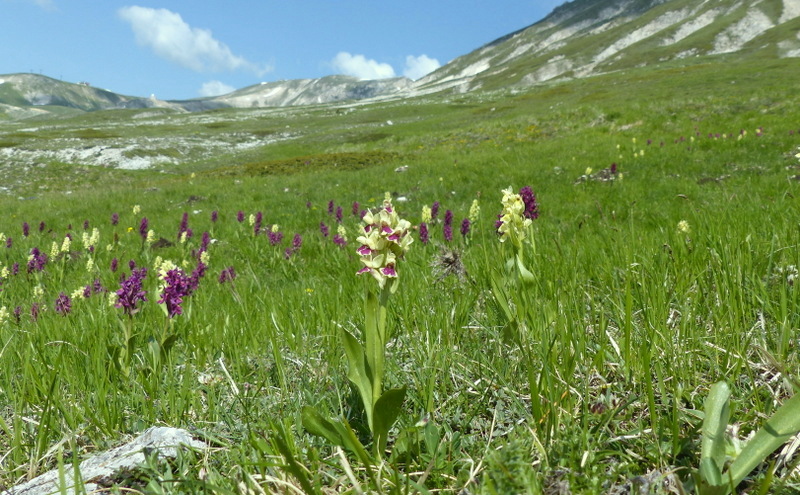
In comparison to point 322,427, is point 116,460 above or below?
below

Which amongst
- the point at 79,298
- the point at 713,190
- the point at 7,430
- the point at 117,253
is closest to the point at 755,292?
the point at 7,430

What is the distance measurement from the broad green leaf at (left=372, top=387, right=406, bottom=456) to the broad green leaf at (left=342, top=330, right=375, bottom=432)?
0.06 m

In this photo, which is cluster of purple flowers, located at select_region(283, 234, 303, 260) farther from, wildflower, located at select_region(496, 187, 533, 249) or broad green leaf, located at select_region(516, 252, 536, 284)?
broad green leaf, located at select_region(516, 252, 536, 284)

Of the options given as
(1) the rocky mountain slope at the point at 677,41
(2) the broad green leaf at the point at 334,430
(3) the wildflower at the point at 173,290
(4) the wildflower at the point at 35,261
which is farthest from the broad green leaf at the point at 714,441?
(1) the rocky mountain slope at the point at 677,41

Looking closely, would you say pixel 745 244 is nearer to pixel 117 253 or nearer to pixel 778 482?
pixel 778 482

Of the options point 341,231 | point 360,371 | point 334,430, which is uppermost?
point 360,371

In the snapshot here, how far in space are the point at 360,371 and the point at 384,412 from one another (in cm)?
20

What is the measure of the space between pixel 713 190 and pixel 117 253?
11.4 meters

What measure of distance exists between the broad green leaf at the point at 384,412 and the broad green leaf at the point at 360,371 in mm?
63

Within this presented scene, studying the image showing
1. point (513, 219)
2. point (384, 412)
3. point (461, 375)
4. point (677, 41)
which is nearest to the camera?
point (384, 412)

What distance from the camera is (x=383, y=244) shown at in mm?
1683

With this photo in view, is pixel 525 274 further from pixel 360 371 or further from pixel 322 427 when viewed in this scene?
pixel 322 427

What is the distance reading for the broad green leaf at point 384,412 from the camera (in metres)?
1.47

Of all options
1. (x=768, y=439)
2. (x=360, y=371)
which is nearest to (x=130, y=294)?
(x=360, y=371)
